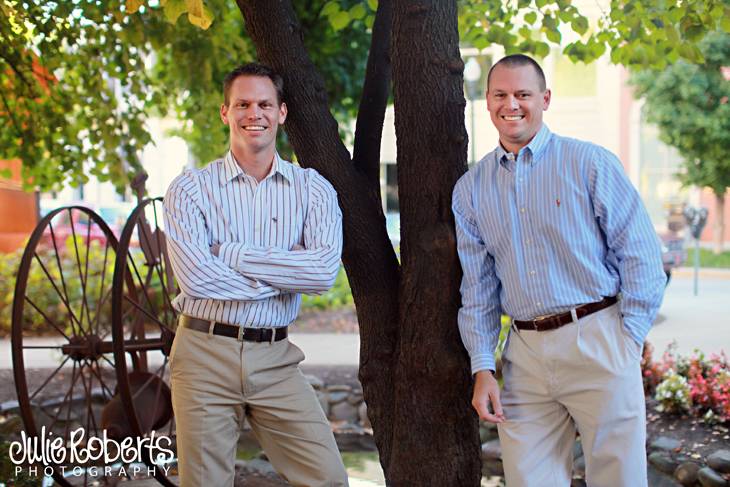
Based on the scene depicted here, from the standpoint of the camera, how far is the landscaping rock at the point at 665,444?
542cm

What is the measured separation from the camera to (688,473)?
5.06m

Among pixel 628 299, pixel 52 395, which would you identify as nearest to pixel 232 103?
pixel 628 299

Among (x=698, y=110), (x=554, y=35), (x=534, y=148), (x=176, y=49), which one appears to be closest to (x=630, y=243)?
(x=534, y=148)

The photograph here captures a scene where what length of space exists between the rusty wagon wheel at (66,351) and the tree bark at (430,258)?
1652 mm

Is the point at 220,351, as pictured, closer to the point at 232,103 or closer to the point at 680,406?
the point at 232,103

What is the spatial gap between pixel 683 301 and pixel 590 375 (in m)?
11.7

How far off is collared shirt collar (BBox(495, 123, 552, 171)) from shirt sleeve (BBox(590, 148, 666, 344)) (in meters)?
0.19

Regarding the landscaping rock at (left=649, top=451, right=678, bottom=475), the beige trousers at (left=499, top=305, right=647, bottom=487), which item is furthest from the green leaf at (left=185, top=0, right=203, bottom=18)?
the landscaping rock at (left=649, top=451, right=678, bottom=475)

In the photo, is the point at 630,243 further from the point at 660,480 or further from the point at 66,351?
the point at 66,351

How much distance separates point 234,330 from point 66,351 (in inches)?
81.1

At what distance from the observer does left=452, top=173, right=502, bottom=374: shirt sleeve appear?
2.94 m

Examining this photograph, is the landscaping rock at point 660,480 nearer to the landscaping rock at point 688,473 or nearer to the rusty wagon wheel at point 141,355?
the landscaping rock at point 688,473

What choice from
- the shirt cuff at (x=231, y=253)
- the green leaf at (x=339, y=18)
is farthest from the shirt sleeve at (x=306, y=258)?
the green leaf at (x=339, y=18)

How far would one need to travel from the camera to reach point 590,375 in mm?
2709
